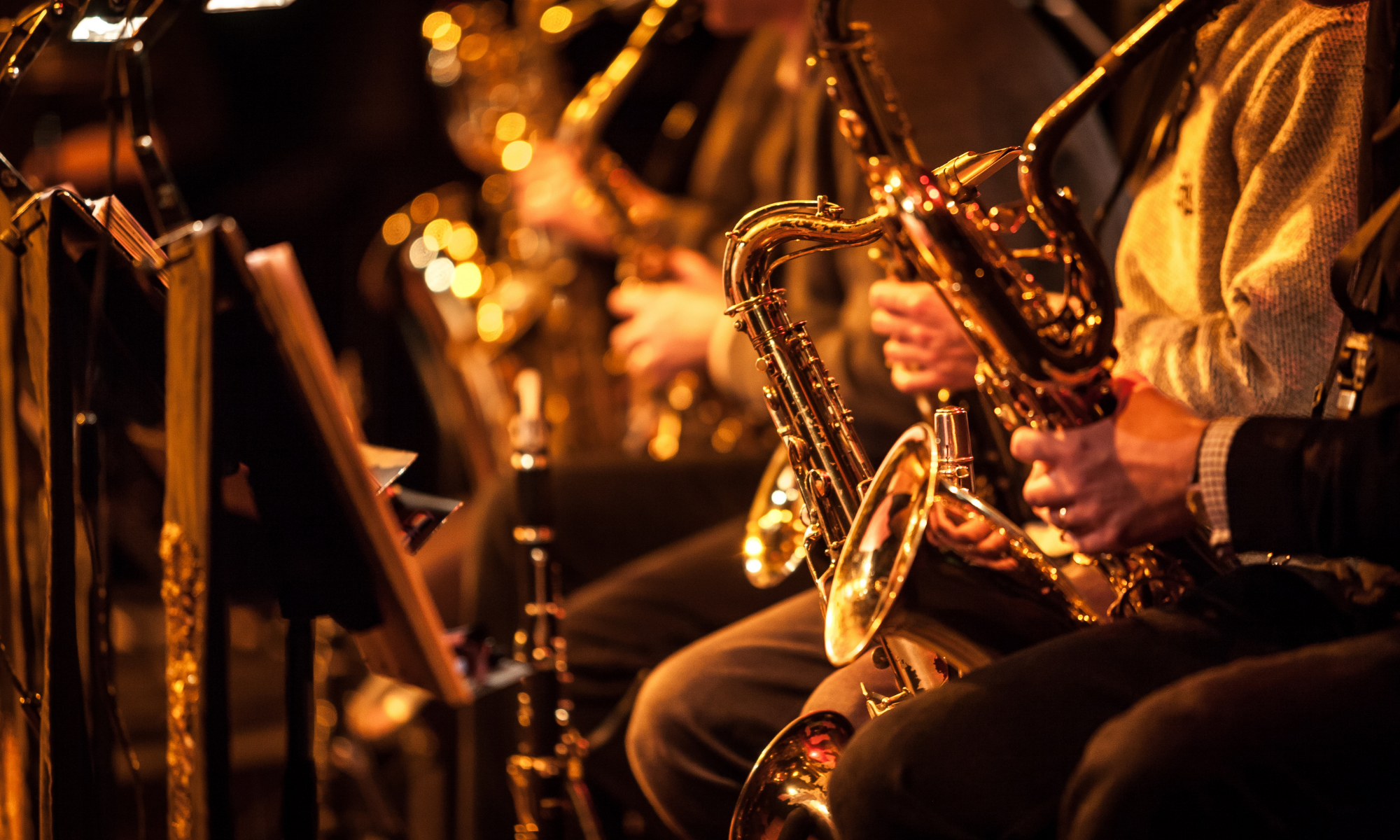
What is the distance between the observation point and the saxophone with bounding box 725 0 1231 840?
3.26 feet

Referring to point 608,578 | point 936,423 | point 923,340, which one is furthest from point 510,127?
point 936,423

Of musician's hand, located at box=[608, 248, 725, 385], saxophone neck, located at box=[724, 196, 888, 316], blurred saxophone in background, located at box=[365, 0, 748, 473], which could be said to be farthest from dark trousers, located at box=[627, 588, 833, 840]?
blurred saxophone in background, located at box=[365, 0, 748, 473]

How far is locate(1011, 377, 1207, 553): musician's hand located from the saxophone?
50 mm

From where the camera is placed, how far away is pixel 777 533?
63.5 inches

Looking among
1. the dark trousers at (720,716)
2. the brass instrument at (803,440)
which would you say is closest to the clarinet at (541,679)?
the dark trousers at (720,716)

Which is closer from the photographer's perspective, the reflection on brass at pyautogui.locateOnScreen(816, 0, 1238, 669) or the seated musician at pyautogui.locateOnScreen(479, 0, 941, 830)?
the reflection on brass at pyautogui.locateOnScreen(816, 0, 1238, 669)

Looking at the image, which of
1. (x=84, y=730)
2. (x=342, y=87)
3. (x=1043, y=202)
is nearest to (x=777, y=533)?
(x=1043, y=202)

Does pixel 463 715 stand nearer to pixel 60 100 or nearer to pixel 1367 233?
pixel 1367 233

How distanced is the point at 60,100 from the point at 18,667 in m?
2.88

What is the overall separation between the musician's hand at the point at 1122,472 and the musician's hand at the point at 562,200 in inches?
72.1

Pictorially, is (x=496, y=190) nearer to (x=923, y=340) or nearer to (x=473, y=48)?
(x=473, y=48)

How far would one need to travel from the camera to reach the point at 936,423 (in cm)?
114

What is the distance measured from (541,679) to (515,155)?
70.8 inches

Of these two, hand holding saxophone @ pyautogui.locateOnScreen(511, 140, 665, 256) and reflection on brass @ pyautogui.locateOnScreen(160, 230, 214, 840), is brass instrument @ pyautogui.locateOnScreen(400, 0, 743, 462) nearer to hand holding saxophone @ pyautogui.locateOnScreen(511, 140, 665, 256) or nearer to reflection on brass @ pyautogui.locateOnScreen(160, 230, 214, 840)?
hand holding saxophone @ pyautogui.locateOnScreen(511, 140, 665, 256)
